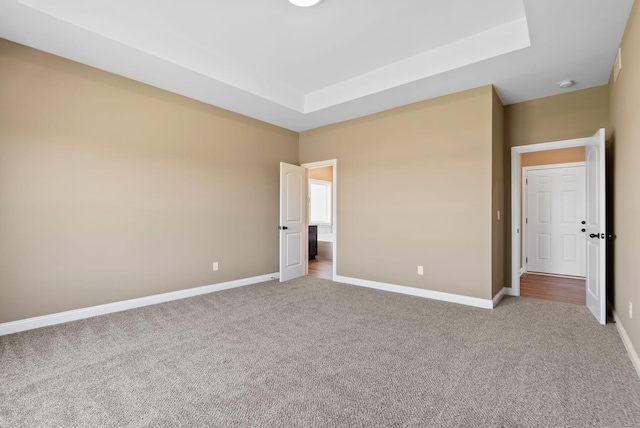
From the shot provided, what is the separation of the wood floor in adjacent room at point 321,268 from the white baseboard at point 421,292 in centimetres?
53

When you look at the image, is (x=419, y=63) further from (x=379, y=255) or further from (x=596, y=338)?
(x=596, y=338)

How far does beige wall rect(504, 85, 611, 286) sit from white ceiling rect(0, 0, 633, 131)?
18cm

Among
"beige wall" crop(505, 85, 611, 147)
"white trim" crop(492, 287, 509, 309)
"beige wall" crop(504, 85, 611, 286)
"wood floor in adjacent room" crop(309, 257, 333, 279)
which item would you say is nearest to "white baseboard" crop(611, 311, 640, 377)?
"white trim" crop(492, 287, 509, 309)

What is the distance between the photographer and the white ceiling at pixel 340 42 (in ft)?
8.23

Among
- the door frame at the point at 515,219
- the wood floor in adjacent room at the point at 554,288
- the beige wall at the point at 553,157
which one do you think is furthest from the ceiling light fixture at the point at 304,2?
the beige wall at the point at 553,157

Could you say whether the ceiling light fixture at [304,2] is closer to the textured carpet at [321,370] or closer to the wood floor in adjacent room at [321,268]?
the textured carpet at [321,370]

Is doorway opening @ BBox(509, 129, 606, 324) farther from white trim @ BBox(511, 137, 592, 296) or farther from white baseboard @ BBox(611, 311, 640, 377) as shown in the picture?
white baseboard @ BBox(611, 311, 640, 377)

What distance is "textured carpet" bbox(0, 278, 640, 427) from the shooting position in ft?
Answer: 5.39

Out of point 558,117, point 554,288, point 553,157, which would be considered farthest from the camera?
point 553,157

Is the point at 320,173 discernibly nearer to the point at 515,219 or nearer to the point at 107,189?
the point at 515,219

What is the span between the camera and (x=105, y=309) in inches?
129

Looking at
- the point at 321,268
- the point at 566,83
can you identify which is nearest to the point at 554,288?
the point at 566,83

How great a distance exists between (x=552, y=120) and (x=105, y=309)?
19.3 ft

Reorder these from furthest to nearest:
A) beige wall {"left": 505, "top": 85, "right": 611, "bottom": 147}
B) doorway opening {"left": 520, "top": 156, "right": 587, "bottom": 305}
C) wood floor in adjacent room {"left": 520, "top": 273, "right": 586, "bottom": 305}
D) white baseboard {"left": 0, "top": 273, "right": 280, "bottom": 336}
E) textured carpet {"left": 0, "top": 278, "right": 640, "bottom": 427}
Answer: doorway opening {"left": 520, "top": 156, "right": 587, "bottom": 305} → wood floor in adjacent room {"left": 520, "top": 273, "right": 586, "bottom": 305} → beige wall {"left": 505, "top": 85, "right": 611, "bottom": 147} → white baseboard {"left": 0, "top": 273, "right": 280, "bottom": 336} → textured carpet {"left": 0, "top": 278, "right": 640, "bottom": 427}
